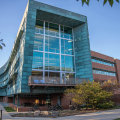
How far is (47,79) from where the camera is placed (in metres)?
19.4

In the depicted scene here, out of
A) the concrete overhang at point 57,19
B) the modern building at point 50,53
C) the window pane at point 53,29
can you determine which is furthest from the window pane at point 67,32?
the window pane at point 53,29

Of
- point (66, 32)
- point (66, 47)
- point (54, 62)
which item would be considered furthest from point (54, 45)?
point (66, 32)

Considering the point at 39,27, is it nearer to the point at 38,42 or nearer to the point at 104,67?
the point at 38,42

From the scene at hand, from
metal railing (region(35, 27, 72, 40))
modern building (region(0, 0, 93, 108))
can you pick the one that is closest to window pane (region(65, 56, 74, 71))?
modern building (region(0, 0, 93, 108))

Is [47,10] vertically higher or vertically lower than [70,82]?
higher

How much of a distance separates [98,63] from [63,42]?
17104 millimetres

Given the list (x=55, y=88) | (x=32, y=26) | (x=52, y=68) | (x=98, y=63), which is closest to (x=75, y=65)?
(x=52, y=68)

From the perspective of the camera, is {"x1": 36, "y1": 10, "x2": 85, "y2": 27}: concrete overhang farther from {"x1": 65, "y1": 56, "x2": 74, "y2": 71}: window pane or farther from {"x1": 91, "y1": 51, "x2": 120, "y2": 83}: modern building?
{"x1": 91, "y1": 51, "x2": 120, "y2": 83}: modern building

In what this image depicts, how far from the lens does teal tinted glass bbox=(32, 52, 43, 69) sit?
2169cm

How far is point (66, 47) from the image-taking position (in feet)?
84.1

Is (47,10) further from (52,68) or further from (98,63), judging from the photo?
(98,63)

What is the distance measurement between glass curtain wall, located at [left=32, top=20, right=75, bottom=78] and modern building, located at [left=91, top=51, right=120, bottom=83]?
43.0 ft

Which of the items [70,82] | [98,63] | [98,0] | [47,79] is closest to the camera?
[98,0]

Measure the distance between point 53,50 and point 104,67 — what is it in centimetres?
2212
